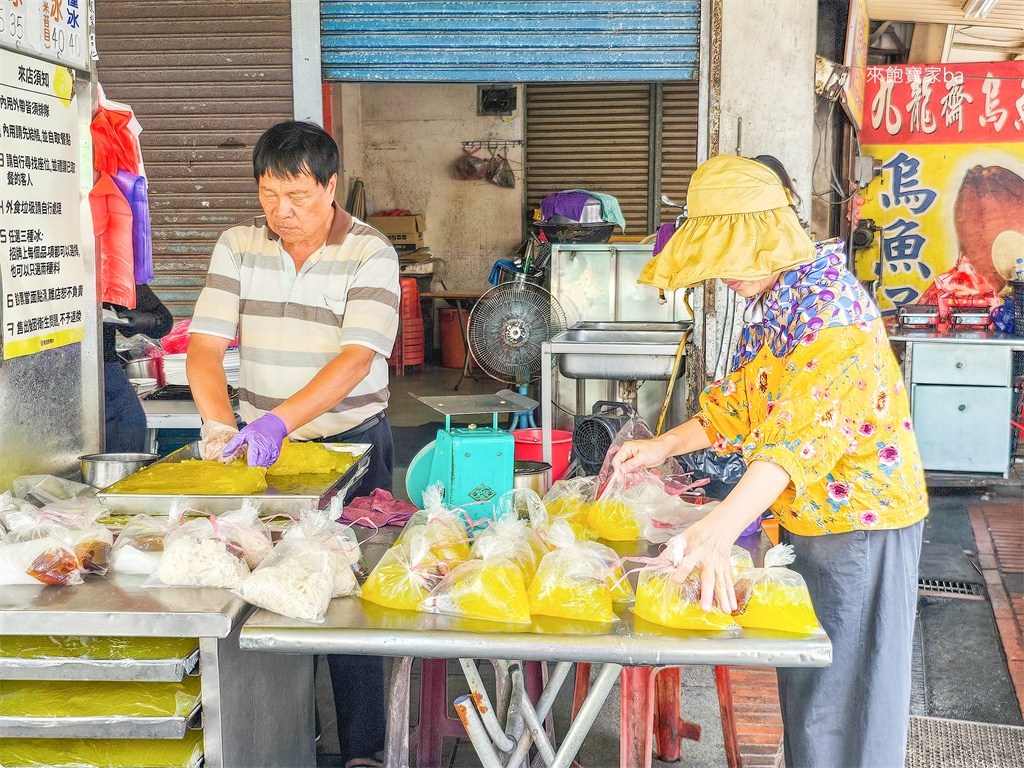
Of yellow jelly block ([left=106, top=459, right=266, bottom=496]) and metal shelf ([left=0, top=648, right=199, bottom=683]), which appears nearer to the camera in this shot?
metal shelf ([left=0, top=648, right=199, bottom=683])

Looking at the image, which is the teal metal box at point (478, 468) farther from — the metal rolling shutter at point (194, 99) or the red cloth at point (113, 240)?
the metal rolling shutter at point (194, 99)

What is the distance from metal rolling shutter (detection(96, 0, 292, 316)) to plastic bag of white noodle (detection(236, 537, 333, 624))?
3.64 meters

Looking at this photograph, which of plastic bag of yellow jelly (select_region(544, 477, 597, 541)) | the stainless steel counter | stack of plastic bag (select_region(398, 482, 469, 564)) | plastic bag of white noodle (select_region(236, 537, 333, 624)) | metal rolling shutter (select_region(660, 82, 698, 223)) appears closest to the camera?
the stainless steel counter

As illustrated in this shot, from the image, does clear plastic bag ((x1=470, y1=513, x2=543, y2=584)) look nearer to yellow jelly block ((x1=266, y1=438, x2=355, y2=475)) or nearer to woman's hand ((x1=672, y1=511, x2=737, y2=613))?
woman's hand ((x1=672, y1=511, x2=737, y2=613))

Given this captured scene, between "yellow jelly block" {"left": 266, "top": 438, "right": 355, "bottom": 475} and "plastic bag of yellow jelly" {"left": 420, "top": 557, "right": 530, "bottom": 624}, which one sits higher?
"yellow jelly block" {"left": 266, "top": 438, "right": 355, "bottom": 475}

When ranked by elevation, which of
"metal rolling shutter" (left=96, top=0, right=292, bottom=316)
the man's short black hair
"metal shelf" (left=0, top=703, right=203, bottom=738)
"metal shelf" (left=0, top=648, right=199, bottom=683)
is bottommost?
"metal shelf" (left=0, top=703, right=203, bottom=738)

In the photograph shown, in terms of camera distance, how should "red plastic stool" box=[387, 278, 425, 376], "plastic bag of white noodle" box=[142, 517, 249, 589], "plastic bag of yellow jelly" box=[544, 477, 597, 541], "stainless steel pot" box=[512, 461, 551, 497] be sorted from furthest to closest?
"red plastic stool" box=[387, 278, 425, 376] < "stainless steel pot" box=[512, 461, 551, 497] < "plastic bag of yellow jelly" box=[544, 477, 597, 541] < "plastic bag of white noodle" box=[142, 517, 249, 589]

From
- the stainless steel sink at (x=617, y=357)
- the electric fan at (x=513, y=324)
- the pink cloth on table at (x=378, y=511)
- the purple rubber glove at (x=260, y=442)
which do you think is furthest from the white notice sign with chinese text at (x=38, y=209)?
the electric fan at (x=513, y=324)

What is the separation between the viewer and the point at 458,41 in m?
4.68

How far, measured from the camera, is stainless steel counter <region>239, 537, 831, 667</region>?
1709 mm

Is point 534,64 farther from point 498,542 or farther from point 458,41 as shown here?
point 498,542

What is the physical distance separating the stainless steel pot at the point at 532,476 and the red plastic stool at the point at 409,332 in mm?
7345

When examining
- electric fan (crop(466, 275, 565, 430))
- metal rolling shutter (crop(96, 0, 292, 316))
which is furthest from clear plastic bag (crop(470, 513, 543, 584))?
electric fan (crop(466, 275, 565, 430))

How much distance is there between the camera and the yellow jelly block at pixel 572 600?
1845mm
